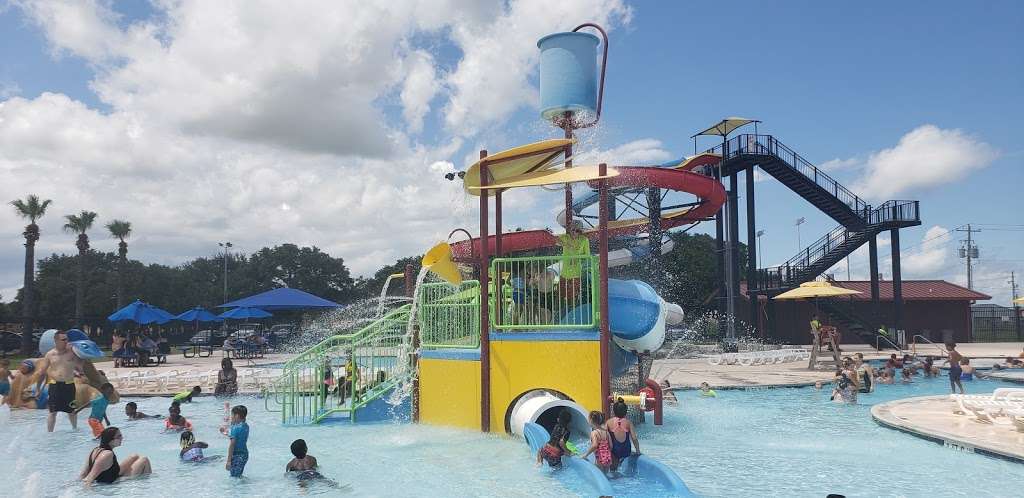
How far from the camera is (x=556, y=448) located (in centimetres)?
830

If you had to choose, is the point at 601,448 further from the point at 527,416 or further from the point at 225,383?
the point at 225,383

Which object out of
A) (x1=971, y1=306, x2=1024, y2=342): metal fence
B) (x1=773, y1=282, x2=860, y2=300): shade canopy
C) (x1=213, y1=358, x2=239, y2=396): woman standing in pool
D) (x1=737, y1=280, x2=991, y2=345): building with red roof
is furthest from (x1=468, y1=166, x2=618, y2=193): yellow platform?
(x1=971, y1=306, x2=1024, y2=342): metal fence

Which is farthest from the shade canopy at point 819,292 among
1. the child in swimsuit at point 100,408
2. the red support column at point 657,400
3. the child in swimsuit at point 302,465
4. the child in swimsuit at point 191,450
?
the child in swimsuit at point 100,408

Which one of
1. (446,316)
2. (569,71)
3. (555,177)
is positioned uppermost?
(569,71)

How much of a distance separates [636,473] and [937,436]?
5.28 metres

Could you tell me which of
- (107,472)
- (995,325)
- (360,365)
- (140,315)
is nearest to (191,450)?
(107,472)

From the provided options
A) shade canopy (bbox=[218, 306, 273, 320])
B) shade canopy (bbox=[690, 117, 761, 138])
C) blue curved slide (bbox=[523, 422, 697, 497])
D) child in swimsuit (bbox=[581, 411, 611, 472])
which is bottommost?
blue curved slide (bbox=[523, 422, 697, 497])

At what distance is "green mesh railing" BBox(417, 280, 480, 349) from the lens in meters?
11.9

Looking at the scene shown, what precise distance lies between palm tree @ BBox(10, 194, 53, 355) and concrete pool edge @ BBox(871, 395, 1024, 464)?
33947mm

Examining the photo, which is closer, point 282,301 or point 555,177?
point 555,177

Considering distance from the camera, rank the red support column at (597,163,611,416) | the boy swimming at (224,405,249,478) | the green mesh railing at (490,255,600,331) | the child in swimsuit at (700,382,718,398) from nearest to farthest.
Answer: the boy swimming at (224,405,249,478) → the red support column at (597,163,611,416) → the green mesh railing at (490,255,600,331) → the child in swimsuit at (700,382,718,398)

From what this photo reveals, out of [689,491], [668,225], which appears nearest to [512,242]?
[668,225]

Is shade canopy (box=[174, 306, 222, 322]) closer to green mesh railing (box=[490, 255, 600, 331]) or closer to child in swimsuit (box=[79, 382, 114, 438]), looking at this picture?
child in swimsuit (box=[79, 382, 114, 438])

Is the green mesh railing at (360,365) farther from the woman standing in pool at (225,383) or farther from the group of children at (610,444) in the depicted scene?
the group of children at (610,444)
